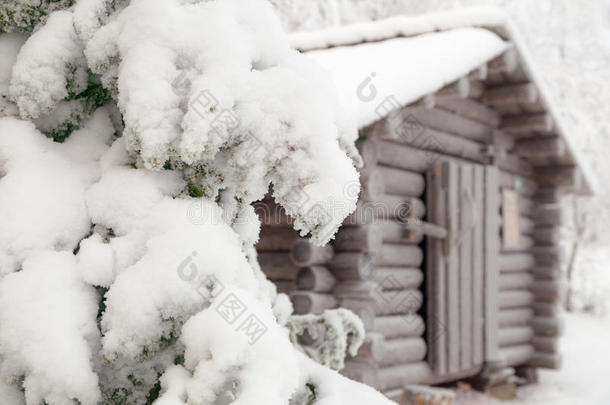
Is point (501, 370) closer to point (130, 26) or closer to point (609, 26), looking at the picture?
point (130, 26)

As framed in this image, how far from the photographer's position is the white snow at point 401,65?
18.1 ft

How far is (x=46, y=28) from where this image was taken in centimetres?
237

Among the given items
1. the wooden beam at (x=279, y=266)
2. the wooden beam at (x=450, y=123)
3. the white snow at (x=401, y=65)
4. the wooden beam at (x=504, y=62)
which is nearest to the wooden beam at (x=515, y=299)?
the wooden beam at (x=450, y=123)

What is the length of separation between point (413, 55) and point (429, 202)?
6.08ft

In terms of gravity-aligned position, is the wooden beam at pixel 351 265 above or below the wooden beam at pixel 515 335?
above

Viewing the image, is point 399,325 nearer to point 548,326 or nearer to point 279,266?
point 279,266

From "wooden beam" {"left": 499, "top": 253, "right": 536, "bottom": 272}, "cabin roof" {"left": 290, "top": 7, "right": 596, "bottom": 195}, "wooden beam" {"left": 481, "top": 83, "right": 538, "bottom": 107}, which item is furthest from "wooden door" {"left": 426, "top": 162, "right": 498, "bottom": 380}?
"cabin roof" {"left": 290, "top": 7, "right": 596, "bottom": 195}

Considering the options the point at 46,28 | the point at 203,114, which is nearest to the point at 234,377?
the point at 203,114

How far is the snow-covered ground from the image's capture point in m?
9.20

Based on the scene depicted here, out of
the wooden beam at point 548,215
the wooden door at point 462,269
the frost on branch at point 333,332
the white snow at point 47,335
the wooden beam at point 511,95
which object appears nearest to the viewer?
the white snow at point 47,335

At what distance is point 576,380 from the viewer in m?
10.8

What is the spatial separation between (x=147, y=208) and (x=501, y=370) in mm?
8003

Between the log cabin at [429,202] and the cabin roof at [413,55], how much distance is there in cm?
2

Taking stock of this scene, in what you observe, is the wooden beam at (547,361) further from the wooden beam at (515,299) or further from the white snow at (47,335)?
the white snow at (47,335)
